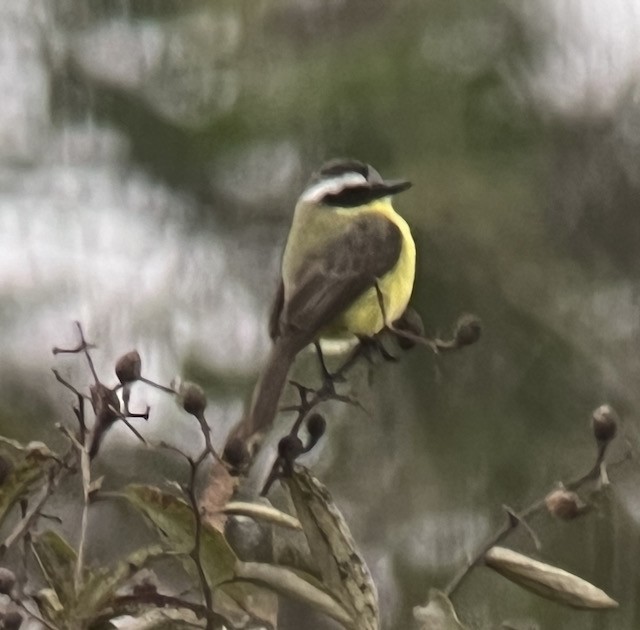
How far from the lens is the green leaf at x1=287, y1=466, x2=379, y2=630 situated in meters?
0.48

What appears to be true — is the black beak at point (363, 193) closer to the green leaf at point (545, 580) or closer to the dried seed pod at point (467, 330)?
the dried seed pod at point (467, 330)

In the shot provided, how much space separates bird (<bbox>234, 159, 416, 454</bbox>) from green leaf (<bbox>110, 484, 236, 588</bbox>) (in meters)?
0.11

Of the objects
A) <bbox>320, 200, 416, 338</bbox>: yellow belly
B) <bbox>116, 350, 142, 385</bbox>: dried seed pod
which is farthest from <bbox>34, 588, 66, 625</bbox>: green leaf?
<bbox>320, 200, 416, 338</bbox>: yellow belly

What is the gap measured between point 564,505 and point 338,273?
0.20 meters

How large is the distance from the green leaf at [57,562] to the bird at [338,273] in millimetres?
135

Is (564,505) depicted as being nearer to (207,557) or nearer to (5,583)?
(207,557)

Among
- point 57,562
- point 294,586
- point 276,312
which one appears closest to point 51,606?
point 57,562

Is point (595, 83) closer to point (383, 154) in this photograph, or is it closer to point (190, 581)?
point (383, 154)

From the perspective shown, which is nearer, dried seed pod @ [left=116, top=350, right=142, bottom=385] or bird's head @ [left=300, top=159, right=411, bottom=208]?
dried seed pod @ [left=116, top=350, right=142, bottom=385]

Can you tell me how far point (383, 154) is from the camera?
26.0 inches

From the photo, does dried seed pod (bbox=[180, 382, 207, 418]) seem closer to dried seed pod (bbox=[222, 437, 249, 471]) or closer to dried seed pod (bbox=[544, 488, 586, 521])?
dried seed pod (bbox=[222, 437, 249, 471])

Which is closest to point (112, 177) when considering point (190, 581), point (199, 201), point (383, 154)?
point (199, 201)

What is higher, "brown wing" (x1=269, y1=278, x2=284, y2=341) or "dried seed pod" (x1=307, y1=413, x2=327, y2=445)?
"brown wing" (x1=269, y1=278, x2=284, y2=341)

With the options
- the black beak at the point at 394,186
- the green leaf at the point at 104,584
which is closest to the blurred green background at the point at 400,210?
the black beak at the point at 394,186
